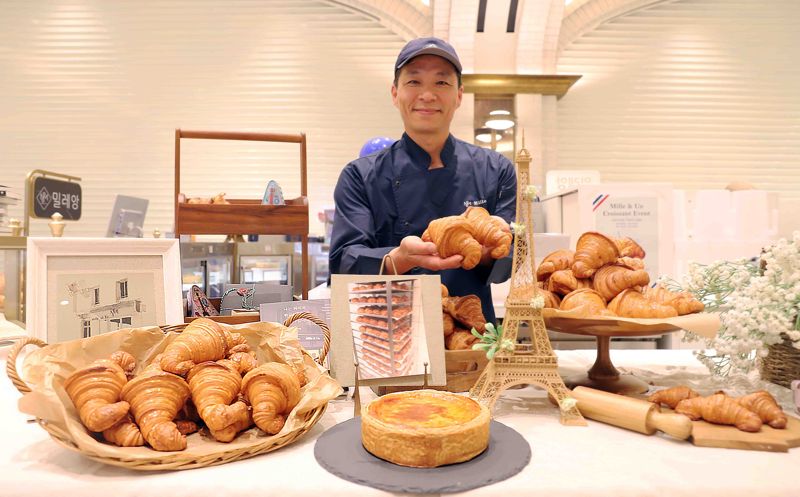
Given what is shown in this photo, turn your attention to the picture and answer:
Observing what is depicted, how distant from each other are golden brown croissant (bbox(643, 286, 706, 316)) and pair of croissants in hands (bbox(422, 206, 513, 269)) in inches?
14.4

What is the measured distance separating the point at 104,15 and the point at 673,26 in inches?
319

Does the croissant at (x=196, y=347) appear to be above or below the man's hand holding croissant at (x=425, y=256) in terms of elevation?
below

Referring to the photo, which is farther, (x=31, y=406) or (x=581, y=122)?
(x=581, y=122)

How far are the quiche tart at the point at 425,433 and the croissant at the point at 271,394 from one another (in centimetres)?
16

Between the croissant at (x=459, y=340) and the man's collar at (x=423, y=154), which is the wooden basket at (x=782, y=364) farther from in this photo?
the man's collar at (x=423, y=154)

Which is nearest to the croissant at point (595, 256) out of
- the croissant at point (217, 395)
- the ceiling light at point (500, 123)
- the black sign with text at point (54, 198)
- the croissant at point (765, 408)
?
the croissant at point (765, 408)

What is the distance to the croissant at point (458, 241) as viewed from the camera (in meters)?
1.21

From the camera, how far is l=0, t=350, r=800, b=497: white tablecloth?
0.81 m

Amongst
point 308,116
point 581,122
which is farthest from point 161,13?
point 581,122

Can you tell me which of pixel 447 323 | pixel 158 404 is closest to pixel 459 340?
pixel 447 323

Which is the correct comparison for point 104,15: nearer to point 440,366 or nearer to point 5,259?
point 5,259

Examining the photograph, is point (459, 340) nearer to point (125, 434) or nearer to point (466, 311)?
point (466, 311)

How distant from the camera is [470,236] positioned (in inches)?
48.7

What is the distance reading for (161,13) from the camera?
7.16 metres
